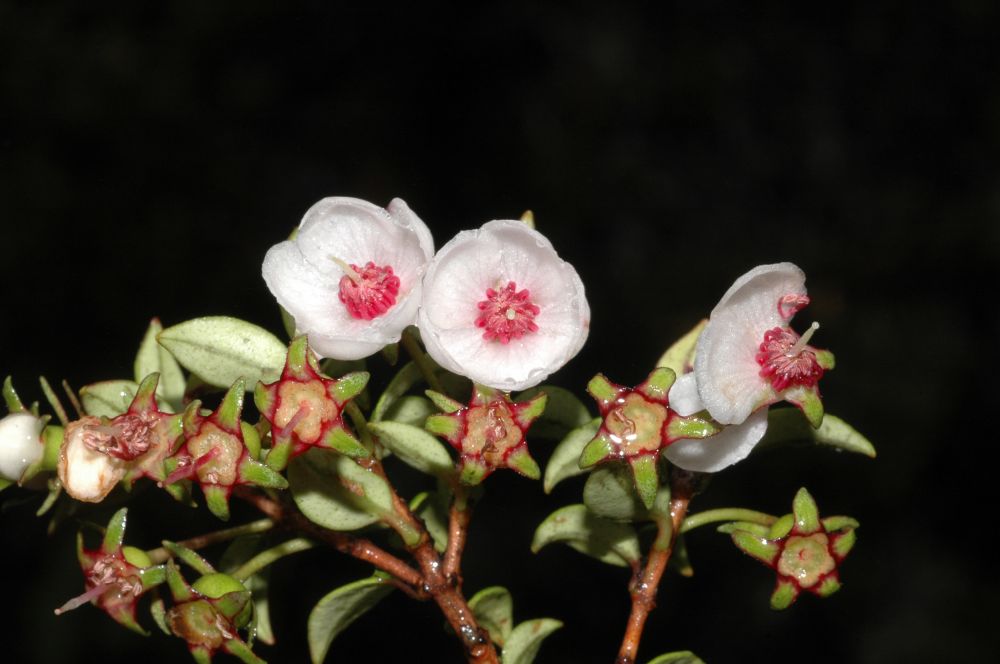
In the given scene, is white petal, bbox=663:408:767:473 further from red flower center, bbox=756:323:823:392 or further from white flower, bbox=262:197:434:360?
white flower, bbox=262:197:434:360

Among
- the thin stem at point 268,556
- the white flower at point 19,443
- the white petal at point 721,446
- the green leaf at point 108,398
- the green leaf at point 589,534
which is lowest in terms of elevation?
the white flower at point 19,443

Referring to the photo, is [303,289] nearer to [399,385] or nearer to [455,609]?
[399,385]

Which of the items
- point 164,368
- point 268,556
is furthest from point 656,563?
point 164,368

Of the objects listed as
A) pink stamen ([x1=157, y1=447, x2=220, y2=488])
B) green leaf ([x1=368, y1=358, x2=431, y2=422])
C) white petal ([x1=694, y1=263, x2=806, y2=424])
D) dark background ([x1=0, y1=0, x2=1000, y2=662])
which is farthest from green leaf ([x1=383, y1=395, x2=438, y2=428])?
dark background ([x1=0, y1=0, x2=1000, y2=662])

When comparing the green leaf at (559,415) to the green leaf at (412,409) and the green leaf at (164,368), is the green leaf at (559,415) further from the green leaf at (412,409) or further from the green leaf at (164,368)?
the green leaf at (164,368)

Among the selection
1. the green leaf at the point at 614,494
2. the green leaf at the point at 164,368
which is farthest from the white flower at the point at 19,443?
the green leaf at the point at 614,494

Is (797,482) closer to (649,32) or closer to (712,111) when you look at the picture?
(712,111)

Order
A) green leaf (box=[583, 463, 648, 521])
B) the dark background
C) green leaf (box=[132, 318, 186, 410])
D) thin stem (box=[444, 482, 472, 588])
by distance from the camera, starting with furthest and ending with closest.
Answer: the dark background → green leaf (box=[132, 318, 186, 410]) → thin stem (box=[444, 482, 472, 588]) → green leaf (box=[583, 463, 648, 521])
